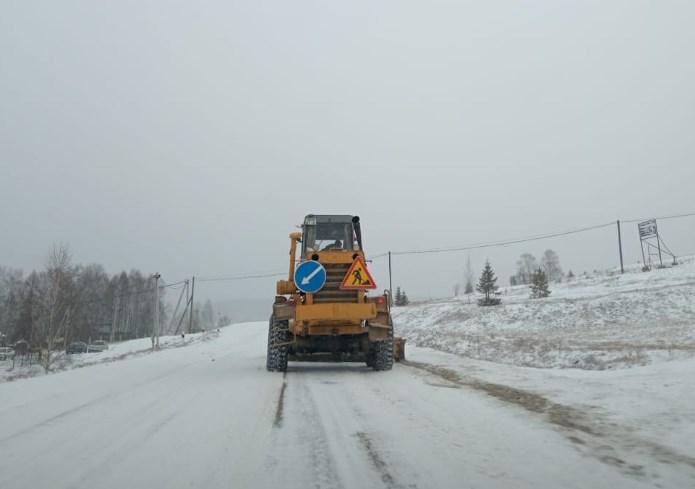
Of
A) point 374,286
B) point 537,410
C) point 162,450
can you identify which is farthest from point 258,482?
point 374,286

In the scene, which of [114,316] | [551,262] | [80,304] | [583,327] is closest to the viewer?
[583,327]

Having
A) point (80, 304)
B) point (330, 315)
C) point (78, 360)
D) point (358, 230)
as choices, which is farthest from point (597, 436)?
point (80, 304)

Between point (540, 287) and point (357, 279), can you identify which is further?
point (540, 287)

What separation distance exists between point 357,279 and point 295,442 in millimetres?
6431

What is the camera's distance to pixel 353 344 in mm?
11844

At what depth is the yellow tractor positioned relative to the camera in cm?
1115

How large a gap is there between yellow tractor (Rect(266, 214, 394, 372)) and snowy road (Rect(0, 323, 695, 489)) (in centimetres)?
254

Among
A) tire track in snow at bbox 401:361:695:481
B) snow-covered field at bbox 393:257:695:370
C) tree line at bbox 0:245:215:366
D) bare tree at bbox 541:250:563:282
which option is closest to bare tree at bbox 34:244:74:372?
tree line at bbox 0:245:215:366

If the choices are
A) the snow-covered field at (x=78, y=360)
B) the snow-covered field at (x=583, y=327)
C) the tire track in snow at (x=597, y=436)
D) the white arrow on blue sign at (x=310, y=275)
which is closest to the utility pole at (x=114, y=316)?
the snow-covered field at (x=78, y=360)

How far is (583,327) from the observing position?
2330 centimetres

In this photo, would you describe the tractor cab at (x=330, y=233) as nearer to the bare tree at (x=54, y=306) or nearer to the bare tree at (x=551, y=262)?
the bare tree at (x=54, y=306)

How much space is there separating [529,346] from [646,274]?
2803 centimetres

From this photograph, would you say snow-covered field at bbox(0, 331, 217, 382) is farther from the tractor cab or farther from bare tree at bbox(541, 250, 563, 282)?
bare tree at bbox(541, 250, 563, 282)

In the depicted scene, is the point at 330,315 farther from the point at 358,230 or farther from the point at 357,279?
the point at 358,230
